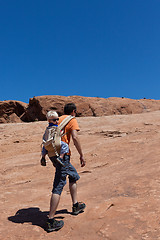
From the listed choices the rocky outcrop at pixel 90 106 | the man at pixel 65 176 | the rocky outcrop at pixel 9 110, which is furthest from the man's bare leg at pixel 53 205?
the rocky outcrop at pixel 9 110

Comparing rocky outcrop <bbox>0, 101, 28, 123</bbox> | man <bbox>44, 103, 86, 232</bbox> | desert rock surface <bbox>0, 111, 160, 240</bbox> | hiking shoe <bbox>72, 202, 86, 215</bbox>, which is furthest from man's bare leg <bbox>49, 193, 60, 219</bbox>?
rocky outcrop <bbox>0, 101, 28, 123</bbox>

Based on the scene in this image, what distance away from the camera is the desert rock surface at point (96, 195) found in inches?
96.0

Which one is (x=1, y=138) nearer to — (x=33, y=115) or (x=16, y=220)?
(x=16, y=220)

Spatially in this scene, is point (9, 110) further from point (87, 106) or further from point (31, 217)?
point (31, 217)

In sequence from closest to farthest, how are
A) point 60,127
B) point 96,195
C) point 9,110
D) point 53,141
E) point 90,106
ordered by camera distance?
point 53,141 → point 60,127 → point 96,195 → point 90,106 → point 9,110

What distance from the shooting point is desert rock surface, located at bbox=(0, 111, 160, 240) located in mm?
2439

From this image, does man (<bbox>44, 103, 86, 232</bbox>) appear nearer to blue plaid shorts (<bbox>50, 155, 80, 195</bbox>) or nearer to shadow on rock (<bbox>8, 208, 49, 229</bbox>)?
blue plaid shorts (<bbox>50, 155, 80, 195</bbox>)

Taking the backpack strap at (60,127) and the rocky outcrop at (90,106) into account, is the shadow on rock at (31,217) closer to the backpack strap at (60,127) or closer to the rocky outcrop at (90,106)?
the backpack strap at (60,127)

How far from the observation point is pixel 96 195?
3709mm

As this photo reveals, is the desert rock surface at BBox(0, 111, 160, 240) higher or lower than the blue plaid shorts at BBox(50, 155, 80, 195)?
lower

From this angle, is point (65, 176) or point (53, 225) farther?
point (65, 176)

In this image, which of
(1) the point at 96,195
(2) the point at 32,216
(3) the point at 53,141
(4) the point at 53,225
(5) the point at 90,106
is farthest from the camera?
(5) the point at 90,106

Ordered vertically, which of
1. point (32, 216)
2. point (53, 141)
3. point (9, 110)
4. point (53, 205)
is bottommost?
point (32, 216)

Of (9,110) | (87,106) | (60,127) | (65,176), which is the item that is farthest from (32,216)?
(9,110)
